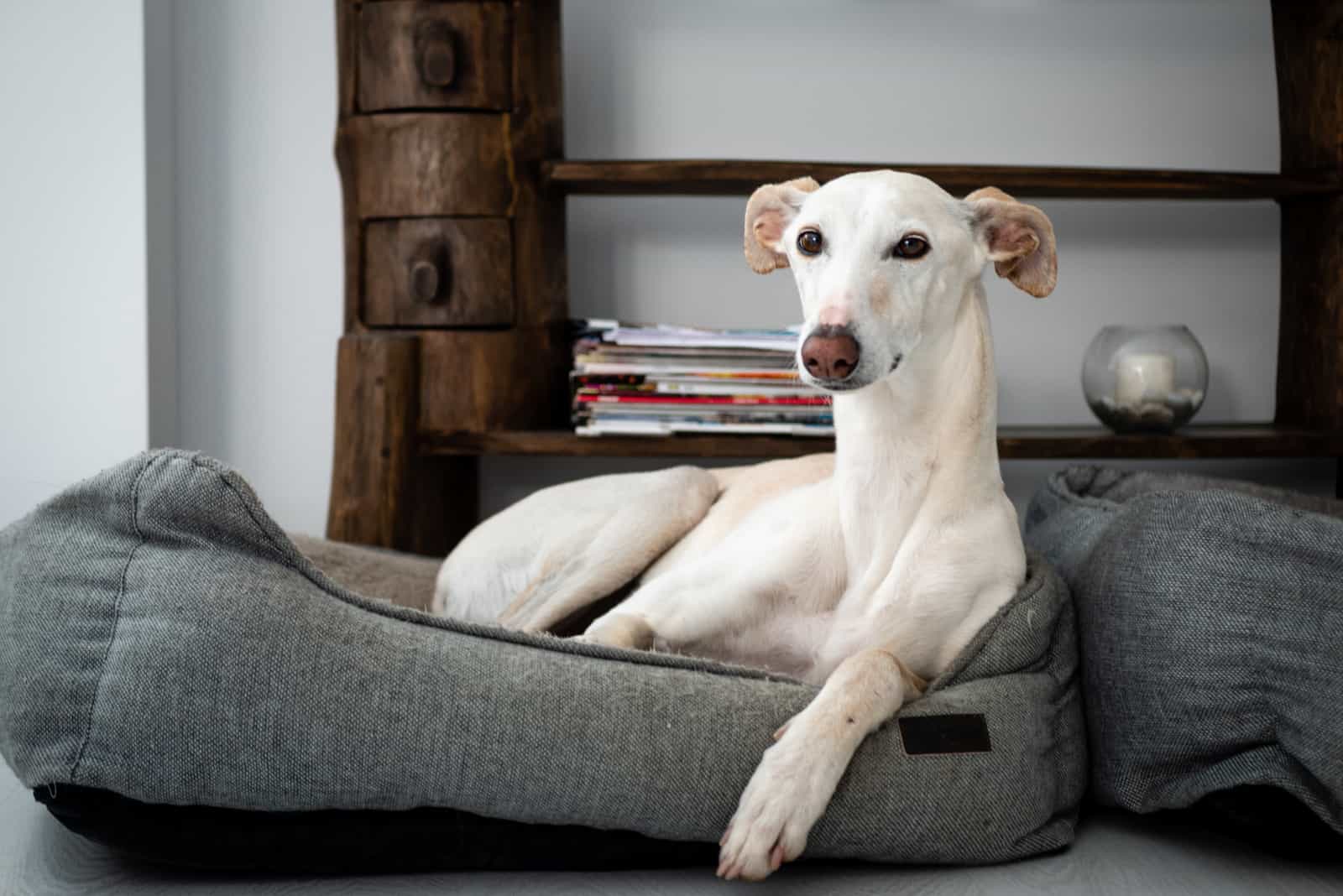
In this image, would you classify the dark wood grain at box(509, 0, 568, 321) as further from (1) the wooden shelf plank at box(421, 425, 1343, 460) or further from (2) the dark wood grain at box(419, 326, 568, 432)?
(1) the wooden shelf plank at box(421, 425, 1343, 460)

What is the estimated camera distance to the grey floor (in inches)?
46.9

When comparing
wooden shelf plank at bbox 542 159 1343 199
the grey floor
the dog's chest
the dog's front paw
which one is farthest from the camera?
wooden shelf plank at bbox 542 159 1343 199

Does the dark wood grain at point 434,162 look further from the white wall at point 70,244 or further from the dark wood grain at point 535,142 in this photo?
the white wall at point 70,244

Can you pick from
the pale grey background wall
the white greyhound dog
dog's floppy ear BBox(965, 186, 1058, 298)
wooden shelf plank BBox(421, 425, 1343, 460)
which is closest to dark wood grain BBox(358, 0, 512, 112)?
the pale grey background wall

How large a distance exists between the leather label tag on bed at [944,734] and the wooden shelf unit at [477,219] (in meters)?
1.11

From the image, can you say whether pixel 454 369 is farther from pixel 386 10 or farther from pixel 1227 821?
pixel 1227 821

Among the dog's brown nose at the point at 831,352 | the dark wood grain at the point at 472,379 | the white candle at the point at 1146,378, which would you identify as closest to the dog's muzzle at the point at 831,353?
the dog's brown nose at the point at 831,352

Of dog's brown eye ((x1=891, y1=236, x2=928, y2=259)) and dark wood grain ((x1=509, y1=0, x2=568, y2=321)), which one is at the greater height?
dark wood grain ((x1=509, y1=0, x2=568, y2=321))

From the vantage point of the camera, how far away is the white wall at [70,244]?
257cm

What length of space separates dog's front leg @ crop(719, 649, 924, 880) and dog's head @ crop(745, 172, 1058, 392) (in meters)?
0.32

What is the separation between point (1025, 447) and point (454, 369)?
113 cm

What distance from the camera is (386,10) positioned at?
233 cm

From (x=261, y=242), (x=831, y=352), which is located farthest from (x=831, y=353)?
(x=261, y=242)

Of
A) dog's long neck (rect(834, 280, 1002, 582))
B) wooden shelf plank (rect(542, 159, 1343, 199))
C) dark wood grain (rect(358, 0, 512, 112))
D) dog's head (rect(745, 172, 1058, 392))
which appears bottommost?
dog's long neck (rect(834, 280, 1002, 582))
